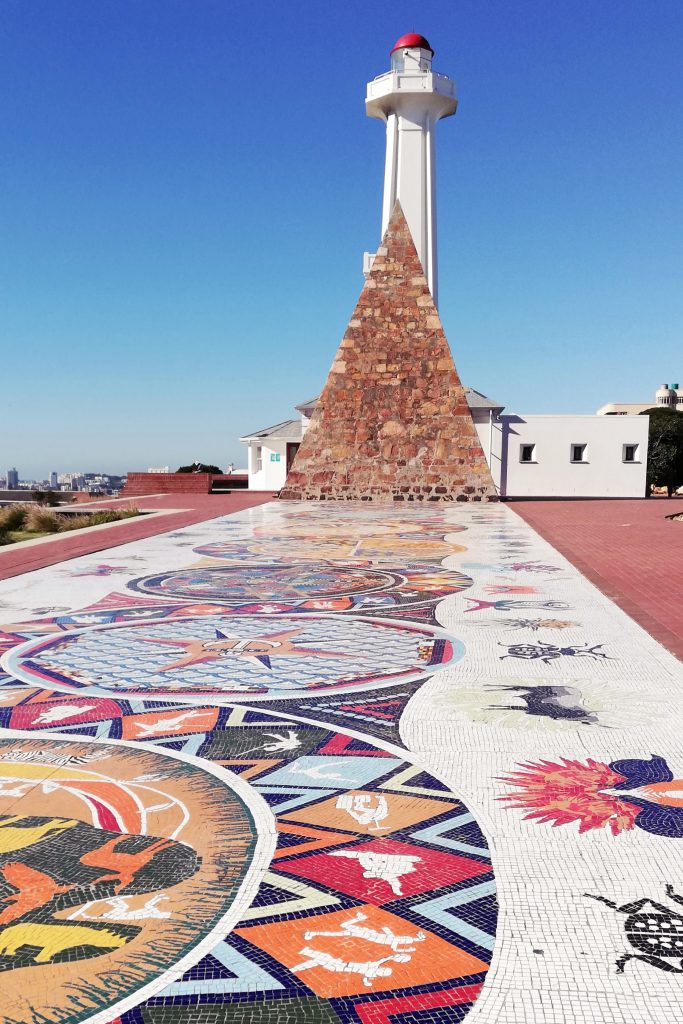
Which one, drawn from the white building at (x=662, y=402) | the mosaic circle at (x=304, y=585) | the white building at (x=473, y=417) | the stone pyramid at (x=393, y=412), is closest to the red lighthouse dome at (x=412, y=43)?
the white building at (x=473, y=417)

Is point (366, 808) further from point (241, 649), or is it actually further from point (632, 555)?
point (632, 555)

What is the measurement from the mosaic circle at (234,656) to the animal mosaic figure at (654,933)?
2018 millimetres

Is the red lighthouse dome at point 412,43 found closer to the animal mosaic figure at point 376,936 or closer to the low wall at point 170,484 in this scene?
the low wall at point 170,484

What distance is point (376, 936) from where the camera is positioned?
1884mm

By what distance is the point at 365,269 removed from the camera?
1090 inches

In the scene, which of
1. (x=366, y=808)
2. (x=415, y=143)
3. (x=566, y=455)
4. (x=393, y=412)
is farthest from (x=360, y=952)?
(x=415, y=143)

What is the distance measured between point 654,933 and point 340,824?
3.07 ft

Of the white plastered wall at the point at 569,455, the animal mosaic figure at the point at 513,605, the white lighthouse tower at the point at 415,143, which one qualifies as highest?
the white lighthouse tower at the point at 415,143

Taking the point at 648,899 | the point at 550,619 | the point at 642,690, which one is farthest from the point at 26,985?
the point at 550,619

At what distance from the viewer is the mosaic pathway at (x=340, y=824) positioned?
5.65ft

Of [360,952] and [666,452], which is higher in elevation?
[666,452]

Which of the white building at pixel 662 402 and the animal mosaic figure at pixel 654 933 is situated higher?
the white building at pixel 662 402

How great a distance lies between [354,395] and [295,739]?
17.9 meters

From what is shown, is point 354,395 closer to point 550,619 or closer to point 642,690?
point 550,619
